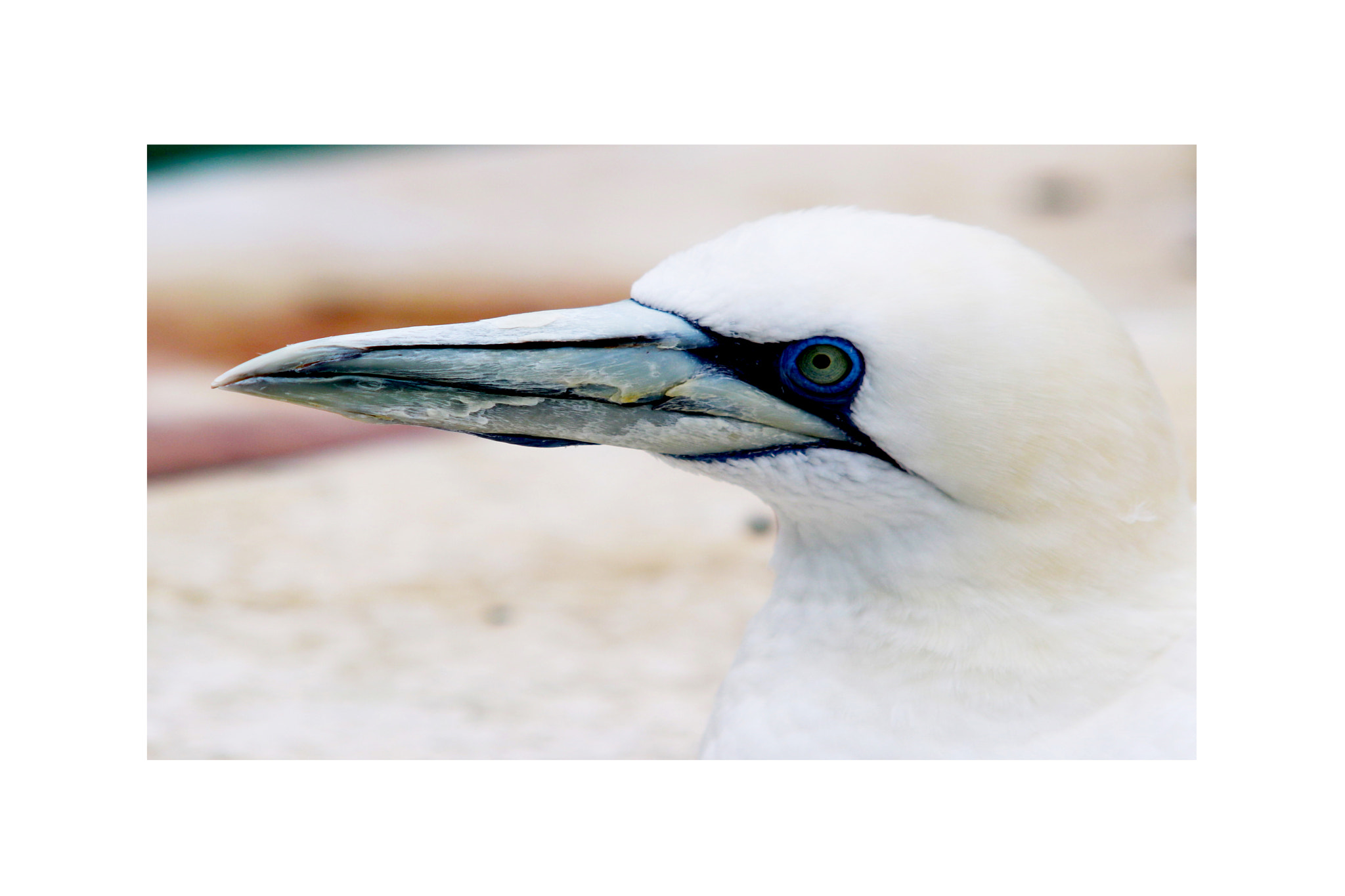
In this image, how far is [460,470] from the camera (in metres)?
4.52

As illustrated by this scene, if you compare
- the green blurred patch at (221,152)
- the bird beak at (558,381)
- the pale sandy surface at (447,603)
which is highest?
the green blurred patch at (221,152)

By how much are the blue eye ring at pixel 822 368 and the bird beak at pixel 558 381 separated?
0.05m

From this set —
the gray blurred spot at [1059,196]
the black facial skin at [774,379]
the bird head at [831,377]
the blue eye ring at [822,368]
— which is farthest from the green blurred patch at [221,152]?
the gray blurred spot at [1059,196]

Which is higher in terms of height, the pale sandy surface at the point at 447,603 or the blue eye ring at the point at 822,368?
the blue eye ring at the point at 822,368

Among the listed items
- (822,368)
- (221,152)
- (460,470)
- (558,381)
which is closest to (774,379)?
(822,368)

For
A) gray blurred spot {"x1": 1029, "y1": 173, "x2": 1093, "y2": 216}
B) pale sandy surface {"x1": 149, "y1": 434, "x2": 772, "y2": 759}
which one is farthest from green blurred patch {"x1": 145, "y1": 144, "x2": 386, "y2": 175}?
gray blurred spot {"x1": 1029, "y1": 173, "x2": 1093, "y2": 216}

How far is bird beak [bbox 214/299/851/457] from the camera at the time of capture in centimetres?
170

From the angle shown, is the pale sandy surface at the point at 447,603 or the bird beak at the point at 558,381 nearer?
the bird beak at the point at 558,381

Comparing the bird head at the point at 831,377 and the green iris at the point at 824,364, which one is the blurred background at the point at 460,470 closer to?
the bird head at the point at 831,377

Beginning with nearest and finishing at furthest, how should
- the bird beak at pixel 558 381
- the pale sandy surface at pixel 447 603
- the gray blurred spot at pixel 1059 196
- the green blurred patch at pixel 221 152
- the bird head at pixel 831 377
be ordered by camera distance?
the bird head at pixel 831 377
the bird beak at pixel 558 381
the green blurred patch at pixel 221 152
the gray blurred spot at pixel 1059 196
the pale sandy surface at pixel 447 603

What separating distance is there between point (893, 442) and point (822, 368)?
152 millimetres

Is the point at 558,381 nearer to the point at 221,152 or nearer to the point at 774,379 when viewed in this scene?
the point at 774,379

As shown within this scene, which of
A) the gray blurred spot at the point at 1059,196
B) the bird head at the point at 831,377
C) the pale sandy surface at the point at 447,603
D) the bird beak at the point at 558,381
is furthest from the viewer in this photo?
the pale sandy surface at the point at 447,603

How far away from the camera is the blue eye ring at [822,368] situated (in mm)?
1591
